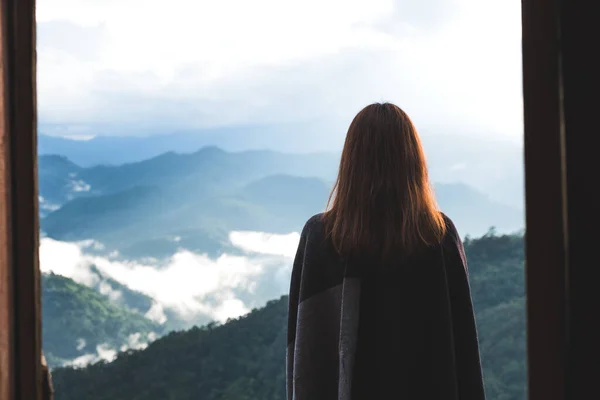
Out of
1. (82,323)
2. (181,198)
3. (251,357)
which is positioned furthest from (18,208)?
(181,198)

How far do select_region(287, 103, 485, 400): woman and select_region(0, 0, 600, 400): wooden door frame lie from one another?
0.59 m

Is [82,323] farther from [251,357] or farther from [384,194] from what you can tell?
[384,194]

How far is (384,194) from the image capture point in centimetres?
170

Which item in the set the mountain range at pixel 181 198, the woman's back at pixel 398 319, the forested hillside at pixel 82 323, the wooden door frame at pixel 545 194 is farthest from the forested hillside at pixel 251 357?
the wooden door frame at pixel 545 194

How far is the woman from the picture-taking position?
169 centimetres

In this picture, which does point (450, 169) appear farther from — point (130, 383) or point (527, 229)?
point (527, 229)

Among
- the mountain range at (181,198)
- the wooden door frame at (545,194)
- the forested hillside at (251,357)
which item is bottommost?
the forested hillside at (251,357)

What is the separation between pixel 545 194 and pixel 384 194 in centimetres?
63

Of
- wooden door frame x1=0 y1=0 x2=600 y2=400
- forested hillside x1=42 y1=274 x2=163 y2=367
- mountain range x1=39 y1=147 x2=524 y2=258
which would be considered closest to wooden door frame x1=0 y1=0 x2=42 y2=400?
wooden door frame x1=0 y1=0 x2=600 y2=400

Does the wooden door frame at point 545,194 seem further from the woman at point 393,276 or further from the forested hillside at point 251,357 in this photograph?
the forested hillside at point 251,357

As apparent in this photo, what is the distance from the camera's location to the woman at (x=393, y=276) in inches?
66.4

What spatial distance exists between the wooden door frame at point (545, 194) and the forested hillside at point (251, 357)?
3.61 metres

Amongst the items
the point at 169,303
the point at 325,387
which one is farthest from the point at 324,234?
the point at 169,303

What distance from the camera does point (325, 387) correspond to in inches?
69.4
